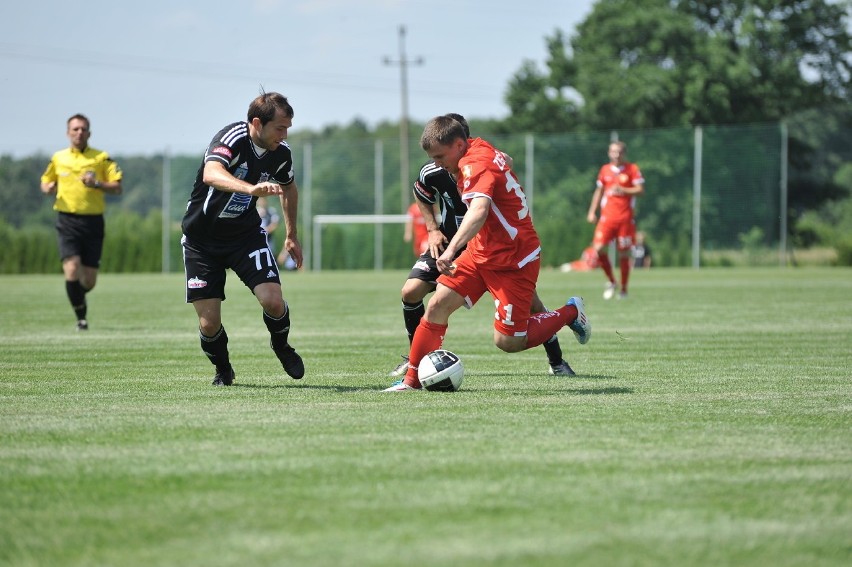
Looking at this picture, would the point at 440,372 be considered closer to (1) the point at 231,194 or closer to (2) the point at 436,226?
(2) the point at 436,226

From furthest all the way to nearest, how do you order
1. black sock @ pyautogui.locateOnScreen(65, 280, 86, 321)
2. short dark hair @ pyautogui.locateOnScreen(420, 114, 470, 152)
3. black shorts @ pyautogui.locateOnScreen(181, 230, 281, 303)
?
black sock @ pyautogui.locateOnScreen(65, 280, 86, 321), black shorts @ pyautogui.locateOnScreen(181, 230, 281, 303), short dark hair @ pyautogui.locateOnScreen(420, 114, 470, 152)

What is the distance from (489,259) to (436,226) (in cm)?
99

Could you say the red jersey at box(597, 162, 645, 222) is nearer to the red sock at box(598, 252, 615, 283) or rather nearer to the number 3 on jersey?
the red sock at box(598, 252, 615, 283)

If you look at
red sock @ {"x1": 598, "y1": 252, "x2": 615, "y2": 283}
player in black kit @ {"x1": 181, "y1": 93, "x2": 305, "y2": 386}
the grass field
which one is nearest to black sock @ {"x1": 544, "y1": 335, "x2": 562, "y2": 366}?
the grass field

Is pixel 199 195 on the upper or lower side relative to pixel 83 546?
upper

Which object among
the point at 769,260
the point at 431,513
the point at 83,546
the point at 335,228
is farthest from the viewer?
the point at 335,228

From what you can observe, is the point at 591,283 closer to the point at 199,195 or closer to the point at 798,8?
the point at 199,195

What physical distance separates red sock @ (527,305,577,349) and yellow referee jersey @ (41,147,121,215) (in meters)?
7.15

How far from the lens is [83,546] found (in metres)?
3.78

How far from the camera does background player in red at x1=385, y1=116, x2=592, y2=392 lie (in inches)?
293

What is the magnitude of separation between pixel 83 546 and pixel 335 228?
36.0 meters

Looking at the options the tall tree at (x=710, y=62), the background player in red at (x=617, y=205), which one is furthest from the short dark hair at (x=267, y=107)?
the tall tree at (x=710, y=62)

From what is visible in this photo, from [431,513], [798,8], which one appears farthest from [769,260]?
[431,513]

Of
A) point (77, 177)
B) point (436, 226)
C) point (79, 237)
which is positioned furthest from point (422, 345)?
point (77, 177)
